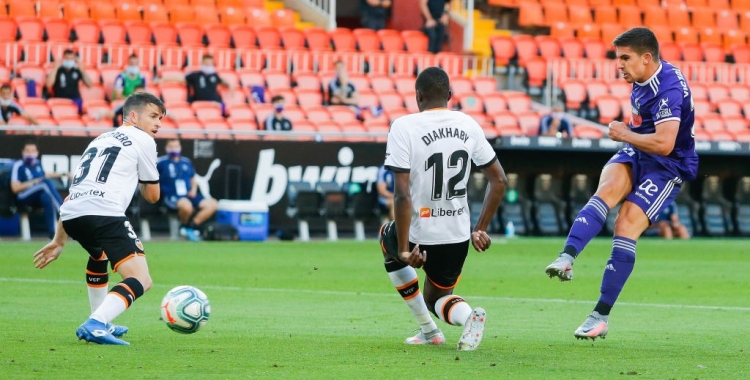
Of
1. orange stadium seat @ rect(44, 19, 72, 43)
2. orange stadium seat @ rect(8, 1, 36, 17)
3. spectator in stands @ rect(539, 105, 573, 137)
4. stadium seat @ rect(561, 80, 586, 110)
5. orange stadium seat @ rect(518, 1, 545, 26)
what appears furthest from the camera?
orange stadium seat @ rect(518, 1, 545, 26)

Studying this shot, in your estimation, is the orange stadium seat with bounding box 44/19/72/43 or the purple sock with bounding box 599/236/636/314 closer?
the purple sock with bounding box 599/236/636/314

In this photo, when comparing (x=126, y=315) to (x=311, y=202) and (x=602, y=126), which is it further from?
(x=602, y=126)

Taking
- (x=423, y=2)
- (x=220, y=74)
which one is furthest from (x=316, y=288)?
(x=423, y=2)

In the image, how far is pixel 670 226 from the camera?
933 inches

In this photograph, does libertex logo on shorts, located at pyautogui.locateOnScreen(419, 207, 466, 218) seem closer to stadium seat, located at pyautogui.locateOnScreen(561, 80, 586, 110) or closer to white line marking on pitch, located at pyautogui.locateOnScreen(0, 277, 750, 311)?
white line marking on pitch, located at pyautogui.locateOnScreen(0, 277, 750, 311)

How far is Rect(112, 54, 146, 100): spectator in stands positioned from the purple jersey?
46.4ft

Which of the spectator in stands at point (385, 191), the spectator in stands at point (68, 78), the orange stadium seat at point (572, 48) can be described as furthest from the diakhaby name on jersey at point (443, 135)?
the orange stadium seat at point (572, 48)

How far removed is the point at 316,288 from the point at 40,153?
26.0 feet

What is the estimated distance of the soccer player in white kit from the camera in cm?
750

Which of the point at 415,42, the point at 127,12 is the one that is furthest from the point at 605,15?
the point at 127,12

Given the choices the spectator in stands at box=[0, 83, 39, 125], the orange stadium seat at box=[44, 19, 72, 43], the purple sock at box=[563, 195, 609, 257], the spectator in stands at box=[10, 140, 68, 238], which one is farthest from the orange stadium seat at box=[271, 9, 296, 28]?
the purple sock at box=[563, 195, 609, 257]

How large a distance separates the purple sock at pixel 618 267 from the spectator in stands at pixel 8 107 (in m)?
13.5

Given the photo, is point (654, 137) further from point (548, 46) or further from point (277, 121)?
point (548, 46)

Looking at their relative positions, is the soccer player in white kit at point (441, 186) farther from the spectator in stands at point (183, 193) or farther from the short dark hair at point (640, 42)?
the spectator in stands at point (183, 193)
